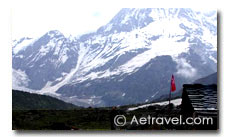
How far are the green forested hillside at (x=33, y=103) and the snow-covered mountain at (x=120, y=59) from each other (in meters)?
0.31

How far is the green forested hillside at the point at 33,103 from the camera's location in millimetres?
24250

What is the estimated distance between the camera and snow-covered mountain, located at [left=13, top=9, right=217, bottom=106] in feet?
80.4

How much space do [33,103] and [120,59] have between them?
4.14 meters

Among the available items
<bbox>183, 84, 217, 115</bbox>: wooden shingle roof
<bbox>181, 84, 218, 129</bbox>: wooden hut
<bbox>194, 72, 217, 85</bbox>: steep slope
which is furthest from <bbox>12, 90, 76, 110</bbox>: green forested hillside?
<bbox>194, 72, 217, 85</bbox>: steep slope

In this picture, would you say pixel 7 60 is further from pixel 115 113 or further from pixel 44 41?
pixel 115 113

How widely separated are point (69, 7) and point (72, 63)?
102 inches

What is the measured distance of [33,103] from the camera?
80.6 feet

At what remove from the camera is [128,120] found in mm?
23547

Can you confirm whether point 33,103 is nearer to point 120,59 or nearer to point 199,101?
point 120,59

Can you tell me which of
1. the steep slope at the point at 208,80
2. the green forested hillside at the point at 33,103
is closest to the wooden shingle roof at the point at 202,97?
the steep slope at the point at 208,80

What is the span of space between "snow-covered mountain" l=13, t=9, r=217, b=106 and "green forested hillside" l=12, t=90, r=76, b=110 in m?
0.31

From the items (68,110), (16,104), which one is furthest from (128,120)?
(16,104)

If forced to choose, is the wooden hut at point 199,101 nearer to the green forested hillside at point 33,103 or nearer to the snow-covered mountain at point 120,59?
the snow-covered mountain at point 120,59

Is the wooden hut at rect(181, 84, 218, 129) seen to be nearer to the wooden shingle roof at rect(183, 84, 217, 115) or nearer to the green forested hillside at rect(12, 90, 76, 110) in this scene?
the wooden shingle roof at rect(183, 84, 217, 115)
